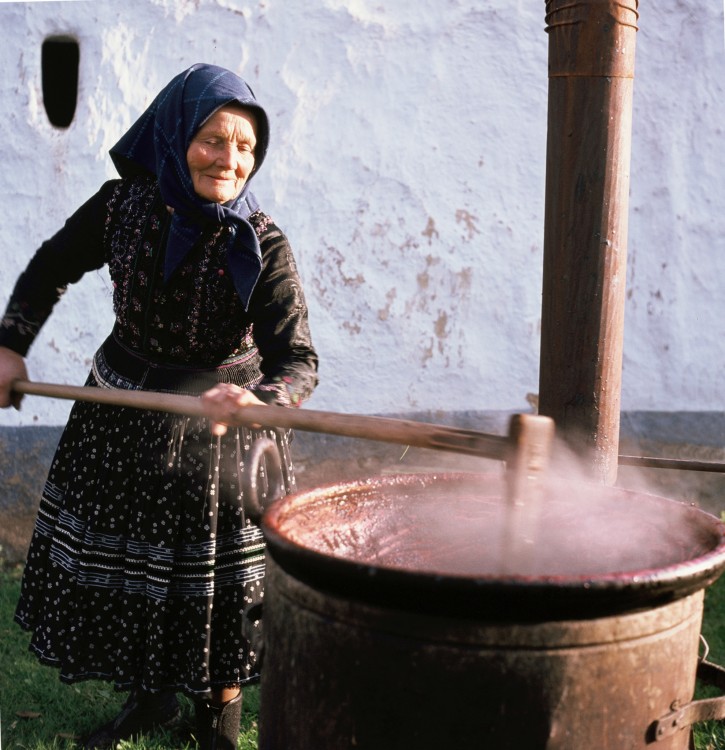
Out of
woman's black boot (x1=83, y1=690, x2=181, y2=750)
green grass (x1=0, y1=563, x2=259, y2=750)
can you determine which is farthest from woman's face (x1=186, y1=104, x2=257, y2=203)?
green grass (x1=0, y1=563, x2=259, y2=750)

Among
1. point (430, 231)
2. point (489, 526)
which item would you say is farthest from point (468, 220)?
point (489, 526)

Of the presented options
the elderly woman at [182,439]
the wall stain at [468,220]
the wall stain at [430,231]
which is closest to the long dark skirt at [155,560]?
the elderly woman at [182,439]

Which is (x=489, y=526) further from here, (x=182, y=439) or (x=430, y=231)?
(x=430, y=231)

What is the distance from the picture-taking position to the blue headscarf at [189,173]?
279 centimetres

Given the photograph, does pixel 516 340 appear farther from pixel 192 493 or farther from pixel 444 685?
pixel 444 685

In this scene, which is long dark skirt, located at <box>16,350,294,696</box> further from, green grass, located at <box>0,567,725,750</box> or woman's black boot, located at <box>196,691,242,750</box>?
green grass, located at <box>0,567,725,750</box>

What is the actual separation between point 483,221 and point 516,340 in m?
0.66

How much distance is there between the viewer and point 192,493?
283 centimetres

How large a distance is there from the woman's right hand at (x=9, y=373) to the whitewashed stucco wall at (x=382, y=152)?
5.99ft

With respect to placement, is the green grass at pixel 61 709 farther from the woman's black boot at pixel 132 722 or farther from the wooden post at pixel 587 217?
the wooden post at pixel 587 217

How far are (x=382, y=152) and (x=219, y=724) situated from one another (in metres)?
3.03

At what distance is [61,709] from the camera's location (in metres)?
3.61

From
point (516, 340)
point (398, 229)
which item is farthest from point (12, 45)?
point (516, 340)

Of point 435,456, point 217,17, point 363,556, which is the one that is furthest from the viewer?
point 435,456
